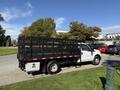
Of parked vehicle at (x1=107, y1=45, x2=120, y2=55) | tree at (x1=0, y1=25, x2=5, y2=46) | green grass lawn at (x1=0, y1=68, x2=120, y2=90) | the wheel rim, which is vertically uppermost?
tree at (x1=0, y1=25, x2=5, y2=46)

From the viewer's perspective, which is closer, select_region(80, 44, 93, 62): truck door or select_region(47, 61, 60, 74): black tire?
select_region(47, 61, 60, 74): black tire

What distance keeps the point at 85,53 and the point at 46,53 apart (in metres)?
4.29

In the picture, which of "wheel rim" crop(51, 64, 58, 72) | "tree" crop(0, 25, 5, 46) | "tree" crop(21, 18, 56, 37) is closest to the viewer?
"wheel rim" crop(51, 64, 58, 72)

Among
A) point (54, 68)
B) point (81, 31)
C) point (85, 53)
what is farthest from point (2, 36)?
point (54, 68)

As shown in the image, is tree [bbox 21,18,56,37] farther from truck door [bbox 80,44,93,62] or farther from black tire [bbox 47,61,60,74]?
black tire [bbox 47,61,60,74]

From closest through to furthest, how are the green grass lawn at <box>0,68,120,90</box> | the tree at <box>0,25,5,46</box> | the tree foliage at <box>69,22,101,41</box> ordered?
the green grass lawn at <box>0,68,120,90</box>, the tree foliage at <box>69,22,101,41</box>, the tree at <box>0,25,5,46</box>

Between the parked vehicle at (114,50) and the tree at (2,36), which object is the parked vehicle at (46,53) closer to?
the parked vehicle at (114,50)

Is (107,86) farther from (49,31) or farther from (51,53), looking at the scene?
(49,31)

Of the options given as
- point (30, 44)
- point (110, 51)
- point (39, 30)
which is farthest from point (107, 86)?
point (39, 30)

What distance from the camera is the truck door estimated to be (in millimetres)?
18112

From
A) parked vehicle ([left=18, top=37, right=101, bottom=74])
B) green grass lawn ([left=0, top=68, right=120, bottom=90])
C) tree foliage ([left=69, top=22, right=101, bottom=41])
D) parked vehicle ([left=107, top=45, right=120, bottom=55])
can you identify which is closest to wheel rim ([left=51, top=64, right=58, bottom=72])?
parked vehicle ([left=18, top=37, right=101, bottom=74])

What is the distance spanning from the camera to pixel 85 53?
18.3 metres

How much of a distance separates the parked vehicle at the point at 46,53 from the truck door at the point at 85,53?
0.16 m

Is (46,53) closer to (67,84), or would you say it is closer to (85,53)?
(85,53)
